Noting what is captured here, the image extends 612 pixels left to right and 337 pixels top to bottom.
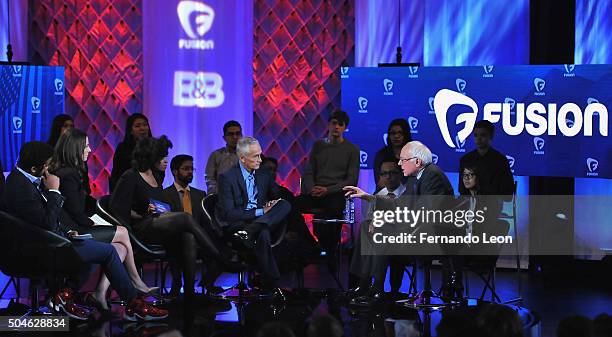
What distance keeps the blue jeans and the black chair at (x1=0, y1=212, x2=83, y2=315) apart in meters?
0.12

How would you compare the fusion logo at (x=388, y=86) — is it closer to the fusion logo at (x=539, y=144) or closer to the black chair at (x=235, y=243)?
the fusion logo at (x=539, y=144)

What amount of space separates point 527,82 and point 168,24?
2207mm

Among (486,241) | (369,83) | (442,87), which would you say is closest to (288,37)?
(369,83)

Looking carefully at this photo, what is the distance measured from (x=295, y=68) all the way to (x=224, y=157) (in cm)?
119

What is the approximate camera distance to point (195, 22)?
605cm

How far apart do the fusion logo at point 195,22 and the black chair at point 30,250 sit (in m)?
2.39

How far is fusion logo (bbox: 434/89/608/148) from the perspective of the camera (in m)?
5.62

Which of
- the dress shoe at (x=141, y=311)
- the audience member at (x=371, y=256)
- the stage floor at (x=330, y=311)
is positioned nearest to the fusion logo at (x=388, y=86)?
the stage floor at (x=330, y=311)

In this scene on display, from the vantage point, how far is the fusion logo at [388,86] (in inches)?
239

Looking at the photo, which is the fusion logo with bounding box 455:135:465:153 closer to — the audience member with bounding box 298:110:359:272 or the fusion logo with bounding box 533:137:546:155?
the fusion logo with bounding box 533:137:546:155

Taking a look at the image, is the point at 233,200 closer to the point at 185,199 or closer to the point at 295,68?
the point at 185,199

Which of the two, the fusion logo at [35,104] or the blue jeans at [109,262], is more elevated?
the fusion logo at [35,104]

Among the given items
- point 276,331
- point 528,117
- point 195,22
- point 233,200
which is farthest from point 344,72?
point 276,331

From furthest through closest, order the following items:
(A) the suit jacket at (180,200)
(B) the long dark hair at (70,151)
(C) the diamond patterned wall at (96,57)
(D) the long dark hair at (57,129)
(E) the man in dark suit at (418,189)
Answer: (C) the diamond patterned wall at (96,57) → (D) the long dark hair at (57,129) → (A) the suit jacket at (180,200) → (E) the man in dark suit at (418,189) → (B) the long dark hair at (70,151)
